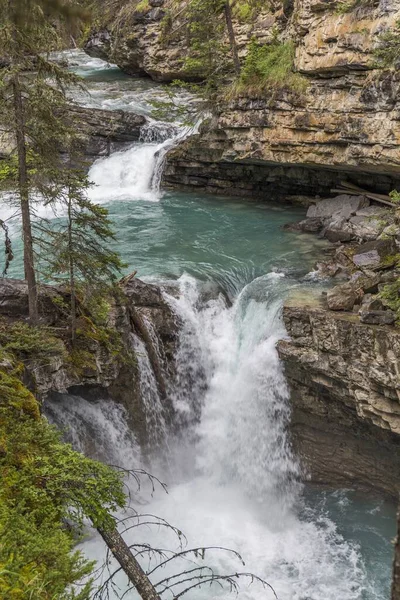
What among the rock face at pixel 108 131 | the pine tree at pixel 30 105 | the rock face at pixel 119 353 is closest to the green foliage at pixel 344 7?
the rock face at pixel 119 353

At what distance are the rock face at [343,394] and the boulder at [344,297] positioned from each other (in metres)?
0.26

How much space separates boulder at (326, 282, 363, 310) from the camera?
15.1 metres

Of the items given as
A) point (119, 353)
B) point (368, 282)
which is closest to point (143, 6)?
point (368, 282)

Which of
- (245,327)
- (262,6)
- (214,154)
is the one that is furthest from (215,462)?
(262,6)

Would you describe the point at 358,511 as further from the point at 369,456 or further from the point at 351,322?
the point at 351,322

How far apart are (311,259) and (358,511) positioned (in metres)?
8.50

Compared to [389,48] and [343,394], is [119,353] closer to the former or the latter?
[343,394]

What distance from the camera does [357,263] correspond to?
17.8 m

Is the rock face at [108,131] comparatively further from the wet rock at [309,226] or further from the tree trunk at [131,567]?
the tree trunk at [131,567]

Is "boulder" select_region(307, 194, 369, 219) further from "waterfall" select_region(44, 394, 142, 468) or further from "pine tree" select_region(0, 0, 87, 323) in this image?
"pine tree" select_region(0, 0, 87, 323)

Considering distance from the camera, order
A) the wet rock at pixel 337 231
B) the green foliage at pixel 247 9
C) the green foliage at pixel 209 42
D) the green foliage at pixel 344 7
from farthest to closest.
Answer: the green foliage at pixel 247 9 < the green foliage at pixel 209 42 < the wet rock at pixel 337 231 < the green foliage at pixel 344 7

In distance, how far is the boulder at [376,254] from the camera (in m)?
16.1

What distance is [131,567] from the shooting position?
22.7ft

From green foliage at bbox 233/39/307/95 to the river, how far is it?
226 inches
